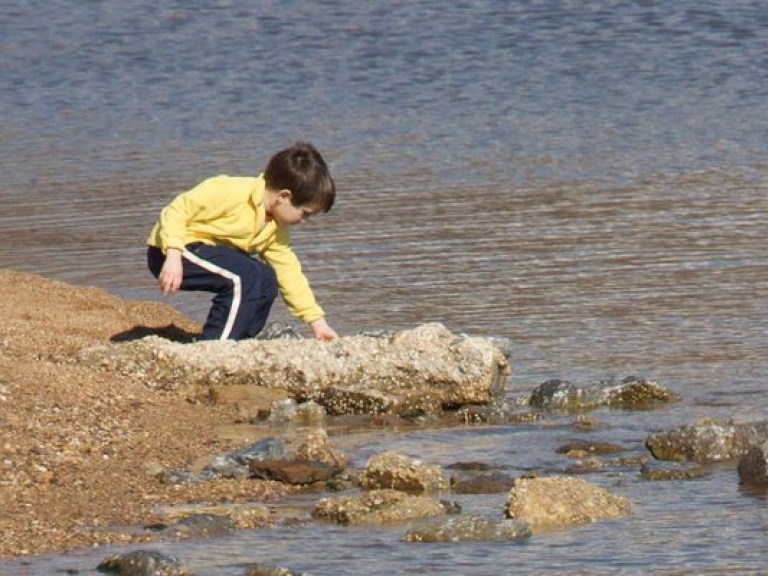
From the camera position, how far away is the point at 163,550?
251 inches

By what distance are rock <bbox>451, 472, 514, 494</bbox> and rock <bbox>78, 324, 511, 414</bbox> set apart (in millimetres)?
1346

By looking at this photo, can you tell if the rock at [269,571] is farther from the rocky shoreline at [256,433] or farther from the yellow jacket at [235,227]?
the yellow jacket at [235,227]

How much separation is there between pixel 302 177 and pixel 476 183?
16.4ft

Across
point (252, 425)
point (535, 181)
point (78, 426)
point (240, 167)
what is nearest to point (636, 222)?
point (535, 181)

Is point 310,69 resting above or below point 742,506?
below

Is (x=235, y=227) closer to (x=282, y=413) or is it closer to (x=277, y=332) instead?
(x=277, y=332)

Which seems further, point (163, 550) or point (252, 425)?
point (252, 425)

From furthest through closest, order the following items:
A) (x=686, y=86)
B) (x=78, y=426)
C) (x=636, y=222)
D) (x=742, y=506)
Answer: (x=686, y=86) → (x=636, y=222) → (x=78, y=426) → (x=742, y=506)

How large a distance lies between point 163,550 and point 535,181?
7.70 m

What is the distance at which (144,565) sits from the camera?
6.02 metres

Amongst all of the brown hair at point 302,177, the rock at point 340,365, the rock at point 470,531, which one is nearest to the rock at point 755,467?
the rock at point 470,531

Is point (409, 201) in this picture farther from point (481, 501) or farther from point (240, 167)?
point (481, 501)

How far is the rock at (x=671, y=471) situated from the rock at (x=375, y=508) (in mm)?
909

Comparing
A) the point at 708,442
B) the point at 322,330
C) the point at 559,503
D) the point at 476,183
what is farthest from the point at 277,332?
the point at 476,183
